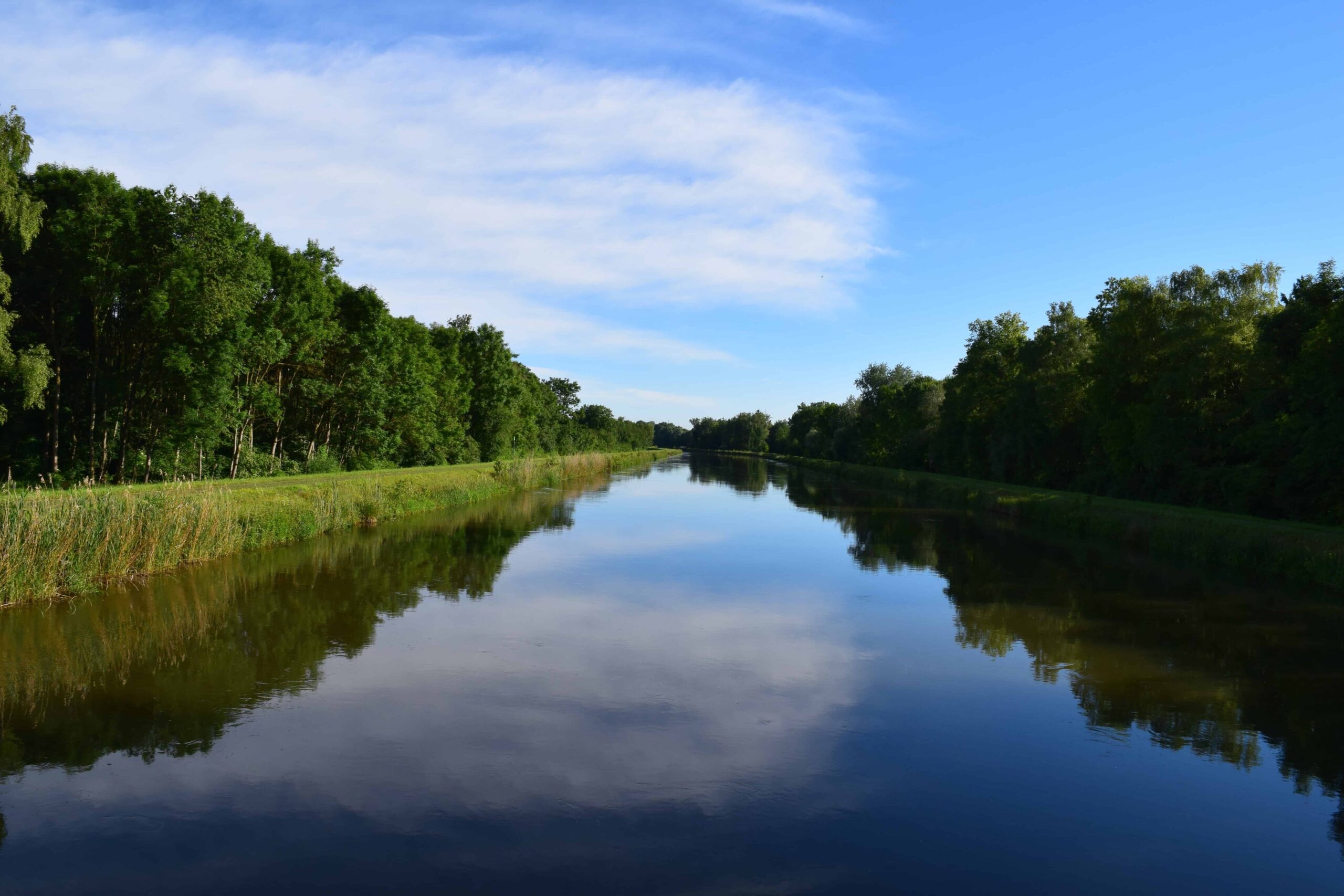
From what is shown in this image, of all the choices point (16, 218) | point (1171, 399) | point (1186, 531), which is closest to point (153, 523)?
point (16, 218)

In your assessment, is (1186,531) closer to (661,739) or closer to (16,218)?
(661,739)

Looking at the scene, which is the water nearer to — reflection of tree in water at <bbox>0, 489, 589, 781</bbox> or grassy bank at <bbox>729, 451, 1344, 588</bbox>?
reflection of tree in water at <bbox>0, 489, 589, 781</bbox>

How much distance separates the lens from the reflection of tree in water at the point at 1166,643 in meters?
9.66

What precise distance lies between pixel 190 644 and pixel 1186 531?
26091 millimetres

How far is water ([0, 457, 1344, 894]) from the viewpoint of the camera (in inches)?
251

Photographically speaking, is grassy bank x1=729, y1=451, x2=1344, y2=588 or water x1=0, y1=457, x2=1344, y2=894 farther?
grassy bank x1=729, y1=451, x2=1344, y2=588

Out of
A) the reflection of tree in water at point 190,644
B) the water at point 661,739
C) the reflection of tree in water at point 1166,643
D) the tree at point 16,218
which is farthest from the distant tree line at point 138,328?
the reflection of tree in water at point 1166,643

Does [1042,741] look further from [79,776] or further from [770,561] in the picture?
[770,561]

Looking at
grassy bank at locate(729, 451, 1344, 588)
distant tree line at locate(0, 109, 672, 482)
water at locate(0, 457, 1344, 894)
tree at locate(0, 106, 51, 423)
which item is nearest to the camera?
water at locate(0, 457, 1344, 894)

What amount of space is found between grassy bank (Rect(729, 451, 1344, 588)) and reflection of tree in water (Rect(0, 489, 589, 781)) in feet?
65.5

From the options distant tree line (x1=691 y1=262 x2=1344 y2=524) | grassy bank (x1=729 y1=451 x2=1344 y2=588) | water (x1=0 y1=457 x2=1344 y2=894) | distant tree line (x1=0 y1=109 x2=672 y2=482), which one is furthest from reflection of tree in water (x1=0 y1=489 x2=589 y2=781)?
distant tree line (x1=691 y1=262 x2=1344 y2=524)

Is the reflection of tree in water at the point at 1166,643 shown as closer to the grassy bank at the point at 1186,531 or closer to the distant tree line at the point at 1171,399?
the grassy bank at the point at 1186,531

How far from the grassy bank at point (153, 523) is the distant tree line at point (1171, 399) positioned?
28826 millimetres

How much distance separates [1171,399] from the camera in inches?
1287
